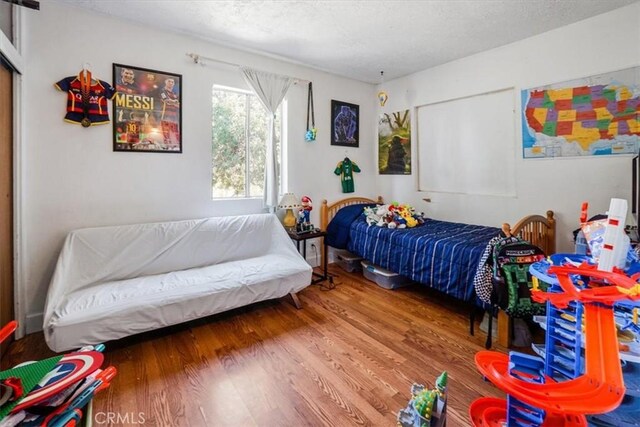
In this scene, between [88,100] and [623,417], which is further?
[88,100]

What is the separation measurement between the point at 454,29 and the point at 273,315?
307 centimetres

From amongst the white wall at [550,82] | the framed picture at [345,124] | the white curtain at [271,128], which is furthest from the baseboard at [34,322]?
the white wall at [550,82]

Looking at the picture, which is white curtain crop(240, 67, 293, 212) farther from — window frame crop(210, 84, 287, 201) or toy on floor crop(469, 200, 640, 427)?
toy on floor crop(469, 200, 640, 427)

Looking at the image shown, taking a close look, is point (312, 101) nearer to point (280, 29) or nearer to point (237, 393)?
point (280, 29)

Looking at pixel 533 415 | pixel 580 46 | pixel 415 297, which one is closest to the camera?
pixel 533 415

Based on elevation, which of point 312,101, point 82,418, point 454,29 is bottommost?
point 82,418

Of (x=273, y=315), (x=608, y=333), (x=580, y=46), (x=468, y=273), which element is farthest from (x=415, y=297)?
(x=580, y=46)

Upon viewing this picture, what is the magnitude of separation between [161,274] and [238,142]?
1597mm

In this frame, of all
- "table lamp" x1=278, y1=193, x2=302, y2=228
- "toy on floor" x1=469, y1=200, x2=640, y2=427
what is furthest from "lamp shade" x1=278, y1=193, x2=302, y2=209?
"toy on floor" x1=469, y1=200, x2=640, y2=427

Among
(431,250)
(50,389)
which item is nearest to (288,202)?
(431,250)

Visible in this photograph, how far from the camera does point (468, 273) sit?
2383mm

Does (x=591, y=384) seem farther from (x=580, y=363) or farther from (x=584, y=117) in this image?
(x=584, y=117)

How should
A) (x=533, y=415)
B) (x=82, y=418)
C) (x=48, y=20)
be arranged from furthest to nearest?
(x=48, y=20) → (x=533, y=415) → (x=82, y=418)

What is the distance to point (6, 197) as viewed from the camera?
79.7 inches
